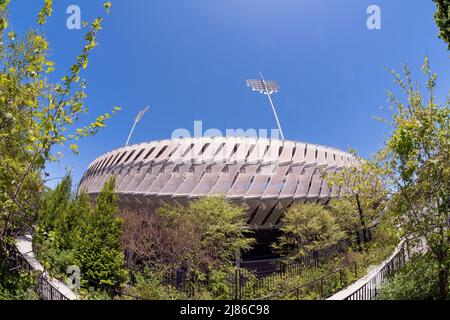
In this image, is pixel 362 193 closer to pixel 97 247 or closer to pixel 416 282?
pixel 416 282

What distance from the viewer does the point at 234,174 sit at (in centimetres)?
3259

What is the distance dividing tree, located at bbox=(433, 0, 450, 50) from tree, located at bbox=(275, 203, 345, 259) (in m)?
14.5

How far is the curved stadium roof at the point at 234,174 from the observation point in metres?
31.8

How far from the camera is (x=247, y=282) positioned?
16.0 meters

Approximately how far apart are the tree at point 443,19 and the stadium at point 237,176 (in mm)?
22432

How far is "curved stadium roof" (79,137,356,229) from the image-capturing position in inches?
1252

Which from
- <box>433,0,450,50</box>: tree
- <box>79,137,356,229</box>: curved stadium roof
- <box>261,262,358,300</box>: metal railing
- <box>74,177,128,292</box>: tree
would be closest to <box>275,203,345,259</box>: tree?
<box>261,262,358,300</box>: metal railing

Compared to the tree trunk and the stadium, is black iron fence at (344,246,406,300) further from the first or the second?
the stadium

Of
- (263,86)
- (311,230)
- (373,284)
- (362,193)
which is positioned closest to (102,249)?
(373,284)

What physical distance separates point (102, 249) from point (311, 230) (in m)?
14.4

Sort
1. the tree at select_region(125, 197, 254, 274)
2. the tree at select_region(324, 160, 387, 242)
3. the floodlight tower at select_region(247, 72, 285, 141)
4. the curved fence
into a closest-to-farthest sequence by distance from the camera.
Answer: the tree at select_region(324, 160, 387, 242)
the curved fence
the tree at select_region(125, 197, 254, 274)
the floodlight tower at select_region(247, 72, 285, 141)
